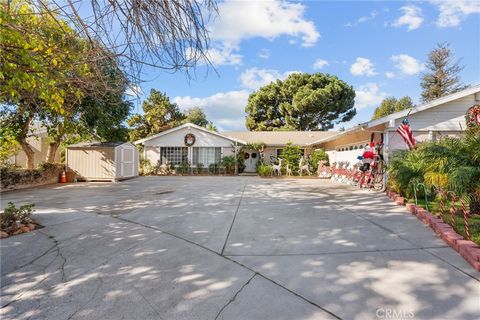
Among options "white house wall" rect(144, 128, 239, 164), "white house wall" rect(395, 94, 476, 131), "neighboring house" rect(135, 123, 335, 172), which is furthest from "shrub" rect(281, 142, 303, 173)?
"white house wall" rect(395, 94, 476, 131)

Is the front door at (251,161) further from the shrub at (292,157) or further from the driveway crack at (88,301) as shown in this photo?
the driveway crack at (88,301)

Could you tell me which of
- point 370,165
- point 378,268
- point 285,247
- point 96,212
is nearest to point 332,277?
point 378,268

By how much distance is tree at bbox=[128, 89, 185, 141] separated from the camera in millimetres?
27297

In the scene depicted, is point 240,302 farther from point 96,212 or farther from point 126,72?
point 96,212

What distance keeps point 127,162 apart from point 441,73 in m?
31.8

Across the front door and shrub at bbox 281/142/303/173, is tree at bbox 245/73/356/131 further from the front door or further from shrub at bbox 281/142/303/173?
shrub at bbox 281/142/303/173

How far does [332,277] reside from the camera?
10.4 feet

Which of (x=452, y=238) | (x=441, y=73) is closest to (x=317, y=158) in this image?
(x=452, y=238)

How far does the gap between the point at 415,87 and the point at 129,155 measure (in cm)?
3001

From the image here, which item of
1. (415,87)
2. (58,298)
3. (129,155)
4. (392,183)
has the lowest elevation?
(58,298)

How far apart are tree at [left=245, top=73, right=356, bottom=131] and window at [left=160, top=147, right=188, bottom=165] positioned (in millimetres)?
13537

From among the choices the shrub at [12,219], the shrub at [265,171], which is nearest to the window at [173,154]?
the shrub at [265,171]

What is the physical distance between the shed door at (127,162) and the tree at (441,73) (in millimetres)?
29536

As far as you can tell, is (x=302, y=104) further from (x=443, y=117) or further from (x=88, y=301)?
(x=88, y=301)
